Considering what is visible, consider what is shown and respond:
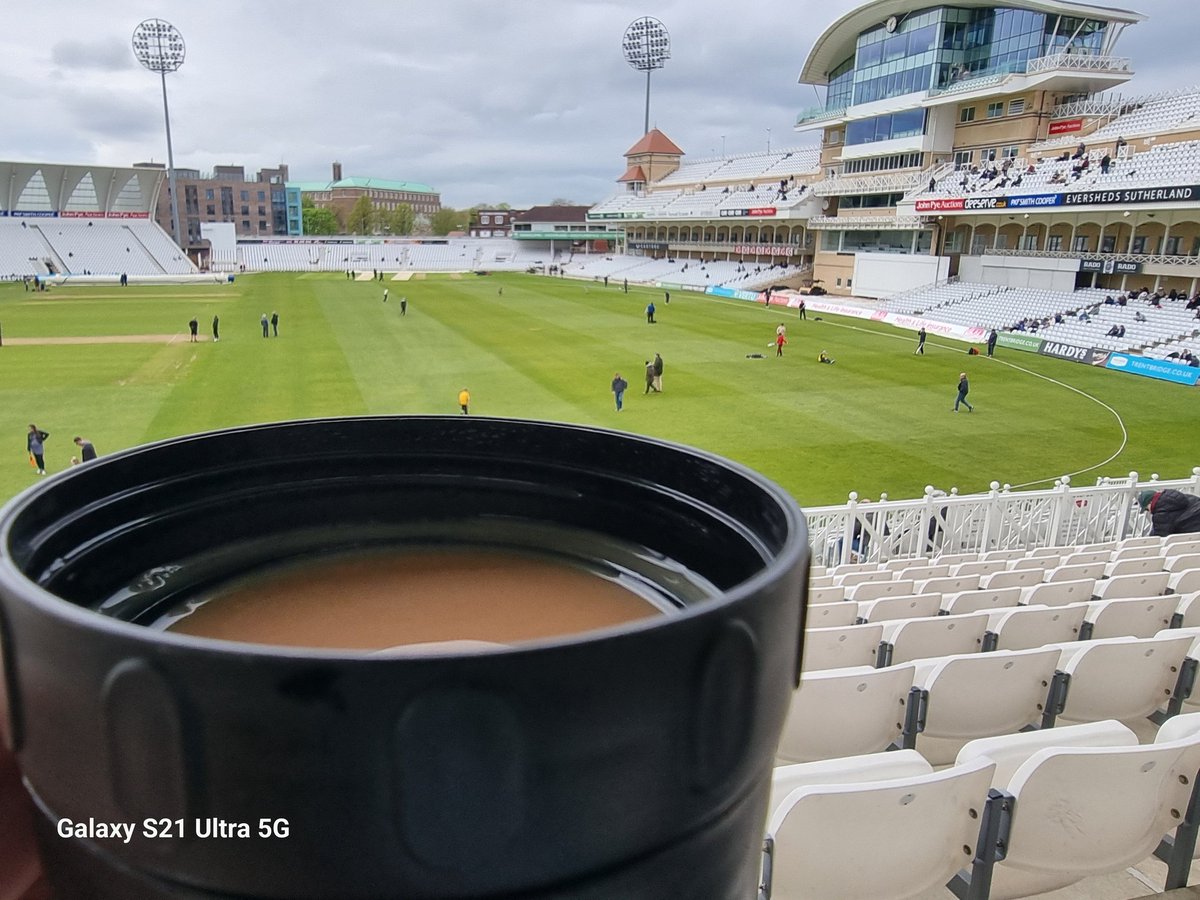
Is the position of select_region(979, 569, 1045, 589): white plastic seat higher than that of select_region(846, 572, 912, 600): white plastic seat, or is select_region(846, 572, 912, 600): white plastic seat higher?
select_region(979, 569, 1045, 589): white plastic seat

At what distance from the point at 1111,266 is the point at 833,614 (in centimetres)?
3996

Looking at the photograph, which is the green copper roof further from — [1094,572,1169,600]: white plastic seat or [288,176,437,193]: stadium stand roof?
[1094,572,1169,600]: white plastic seat

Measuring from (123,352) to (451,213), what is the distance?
443 feet

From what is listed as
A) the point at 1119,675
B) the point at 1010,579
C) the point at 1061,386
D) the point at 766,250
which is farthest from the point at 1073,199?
the point at 1119,675

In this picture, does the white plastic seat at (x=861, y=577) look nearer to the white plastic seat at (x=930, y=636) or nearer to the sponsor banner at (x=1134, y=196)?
the white plastic seat at (x=930, y=636)

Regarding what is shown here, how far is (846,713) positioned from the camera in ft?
12.7

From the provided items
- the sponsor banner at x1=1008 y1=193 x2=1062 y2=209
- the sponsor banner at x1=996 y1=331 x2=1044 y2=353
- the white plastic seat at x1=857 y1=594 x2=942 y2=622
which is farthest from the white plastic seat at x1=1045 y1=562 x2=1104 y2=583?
the sponsor banner at x1=1008 y1=193 x2=1062 y2=209

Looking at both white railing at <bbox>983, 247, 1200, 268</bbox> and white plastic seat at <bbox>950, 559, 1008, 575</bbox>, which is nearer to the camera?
white plastic seat at <bbox>950, 559, 1008, 575</bbox>

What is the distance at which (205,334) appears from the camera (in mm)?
33625

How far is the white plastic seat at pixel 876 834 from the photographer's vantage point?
101 inches

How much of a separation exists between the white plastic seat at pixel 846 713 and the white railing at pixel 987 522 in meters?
6.59

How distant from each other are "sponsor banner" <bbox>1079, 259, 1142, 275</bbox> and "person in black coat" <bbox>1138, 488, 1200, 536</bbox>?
1237 inches

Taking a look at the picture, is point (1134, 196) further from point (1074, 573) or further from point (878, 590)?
point (878, 590)

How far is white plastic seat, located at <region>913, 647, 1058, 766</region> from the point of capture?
407 cm
